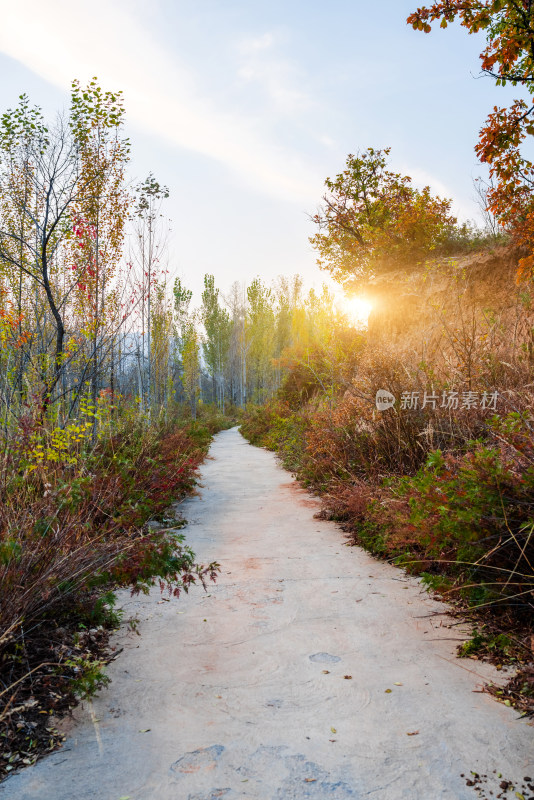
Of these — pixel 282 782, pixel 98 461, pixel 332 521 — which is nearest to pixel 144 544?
pixel 282 782

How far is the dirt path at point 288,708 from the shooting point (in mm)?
1758

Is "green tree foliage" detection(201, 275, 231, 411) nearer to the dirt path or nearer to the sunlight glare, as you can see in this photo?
the sunlight glare

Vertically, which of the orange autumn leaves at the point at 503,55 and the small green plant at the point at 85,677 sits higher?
the orange autumn leaves at the point at 503,55

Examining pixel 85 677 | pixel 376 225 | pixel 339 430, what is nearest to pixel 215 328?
pixel 376 225

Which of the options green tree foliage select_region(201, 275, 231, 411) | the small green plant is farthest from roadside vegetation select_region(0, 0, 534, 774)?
green tree foliage select_region(201, 275, 231, 411)

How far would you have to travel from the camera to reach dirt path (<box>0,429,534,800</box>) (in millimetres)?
1758

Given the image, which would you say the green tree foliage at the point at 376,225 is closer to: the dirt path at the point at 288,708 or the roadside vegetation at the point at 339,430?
the roadside vegetation at the point at 339,430

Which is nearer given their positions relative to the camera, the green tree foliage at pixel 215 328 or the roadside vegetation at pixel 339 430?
the roadside vegetation at pixel 339 430

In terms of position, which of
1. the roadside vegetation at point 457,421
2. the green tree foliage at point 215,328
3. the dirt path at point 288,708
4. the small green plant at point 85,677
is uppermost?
the green tree foliage at point 215,328

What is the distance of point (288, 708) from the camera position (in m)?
2.22

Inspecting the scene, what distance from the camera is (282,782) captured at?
1756 millimetres


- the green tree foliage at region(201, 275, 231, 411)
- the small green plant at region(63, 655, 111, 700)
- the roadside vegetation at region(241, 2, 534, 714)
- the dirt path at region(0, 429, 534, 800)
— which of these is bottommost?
the dirt path at region(0, 429, 534, 800)

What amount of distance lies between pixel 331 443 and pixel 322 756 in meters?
4.77

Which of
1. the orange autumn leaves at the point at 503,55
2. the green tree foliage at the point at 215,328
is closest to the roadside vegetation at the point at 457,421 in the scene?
the orange autumn leaves at the point at 503,55
